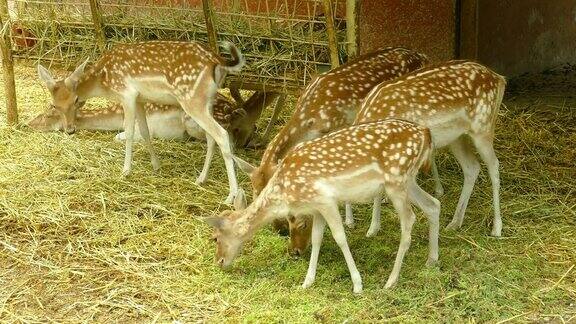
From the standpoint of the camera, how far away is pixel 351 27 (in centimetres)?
662

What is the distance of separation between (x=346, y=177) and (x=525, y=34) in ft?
18.3

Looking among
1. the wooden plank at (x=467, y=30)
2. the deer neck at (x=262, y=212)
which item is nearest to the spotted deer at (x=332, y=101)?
the deer neck at (x=262, y=212)

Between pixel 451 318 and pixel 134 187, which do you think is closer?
pixel 451 318

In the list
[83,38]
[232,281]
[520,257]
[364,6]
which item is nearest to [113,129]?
[83,38]

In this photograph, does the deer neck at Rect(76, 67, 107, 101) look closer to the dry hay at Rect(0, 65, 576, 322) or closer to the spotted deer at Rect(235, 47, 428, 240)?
the dry hay at Rect(0, 65, 576, 322)

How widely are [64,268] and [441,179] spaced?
3150mm

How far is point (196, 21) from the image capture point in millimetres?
7562

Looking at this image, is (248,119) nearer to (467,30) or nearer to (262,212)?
(467,30)

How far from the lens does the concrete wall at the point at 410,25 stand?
726 centimetres

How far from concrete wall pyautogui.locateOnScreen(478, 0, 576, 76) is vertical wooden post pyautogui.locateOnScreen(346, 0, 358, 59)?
280cm

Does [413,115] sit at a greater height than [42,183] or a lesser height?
greater

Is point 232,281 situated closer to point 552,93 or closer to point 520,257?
point 520,257

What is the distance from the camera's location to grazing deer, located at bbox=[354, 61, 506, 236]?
568 cm

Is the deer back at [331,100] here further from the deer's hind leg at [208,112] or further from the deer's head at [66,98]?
the deer's head at [66,98]
